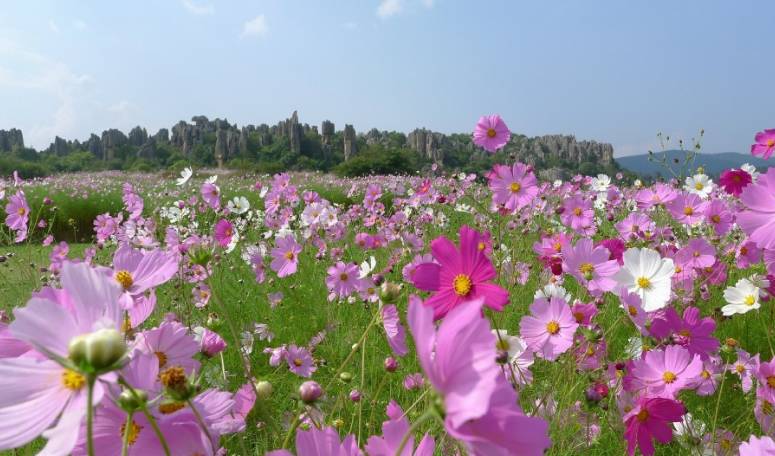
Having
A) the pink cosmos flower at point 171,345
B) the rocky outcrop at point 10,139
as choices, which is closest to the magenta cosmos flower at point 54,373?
the pink cosmos flower at point 171,345

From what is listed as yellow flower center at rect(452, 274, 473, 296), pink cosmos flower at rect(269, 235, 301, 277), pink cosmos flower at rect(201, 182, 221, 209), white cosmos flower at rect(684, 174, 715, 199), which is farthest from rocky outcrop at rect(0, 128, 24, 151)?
yellow flower center at rect(452, 274, 473, 296)

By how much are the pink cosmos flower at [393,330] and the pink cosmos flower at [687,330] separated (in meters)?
0.52

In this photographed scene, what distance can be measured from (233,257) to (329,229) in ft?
2.09

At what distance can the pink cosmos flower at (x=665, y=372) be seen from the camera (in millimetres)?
858

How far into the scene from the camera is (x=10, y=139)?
37719 millimetres

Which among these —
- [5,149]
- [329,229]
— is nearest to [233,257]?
[329,229]

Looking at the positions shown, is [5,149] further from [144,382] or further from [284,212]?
[144,382]


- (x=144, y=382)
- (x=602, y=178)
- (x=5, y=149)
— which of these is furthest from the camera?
(x=5, y=149)

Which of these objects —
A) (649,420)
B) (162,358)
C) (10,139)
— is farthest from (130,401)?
(10,139)

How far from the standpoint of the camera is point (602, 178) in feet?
11.6

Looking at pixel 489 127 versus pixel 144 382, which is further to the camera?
pixel 489 127

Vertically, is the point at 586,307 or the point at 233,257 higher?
the point at 586,307

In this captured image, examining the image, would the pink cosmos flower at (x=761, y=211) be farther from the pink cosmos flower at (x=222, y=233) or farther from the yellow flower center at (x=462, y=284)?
the pink cosmos flower at (x=222, y=233)

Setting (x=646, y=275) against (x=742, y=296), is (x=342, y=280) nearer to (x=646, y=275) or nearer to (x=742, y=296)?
(x=646, y=275)
